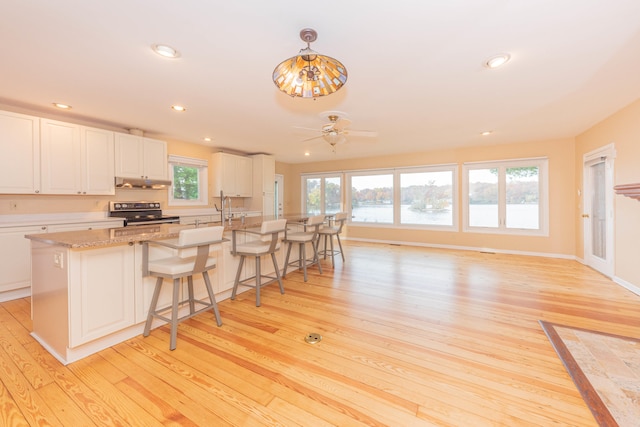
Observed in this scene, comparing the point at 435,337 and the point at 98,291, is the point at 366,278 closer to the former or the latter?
the point at 435,337

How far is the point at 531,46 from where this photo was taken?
2.05 metres

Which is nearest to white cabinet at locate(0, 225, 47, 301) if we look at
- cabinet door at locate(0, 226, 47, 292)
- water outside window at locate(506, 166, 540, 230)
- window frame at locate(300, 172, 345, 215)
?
cabinet door at locate(0, 226, 47, 292)

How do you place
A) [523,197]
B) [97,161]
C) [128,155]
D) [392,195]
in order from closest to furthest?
[97,161], [128,155], [523,197], [392,195]

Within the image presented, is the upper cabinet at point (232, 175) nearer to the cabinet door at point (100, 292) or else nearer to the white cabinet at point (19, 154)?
the white cabinet at point (19, 154)

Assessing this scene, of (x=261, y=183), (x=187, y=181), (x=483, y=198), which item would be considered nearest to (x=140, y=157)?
(x=187, y=181)

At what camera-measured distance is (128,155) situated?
4.25m

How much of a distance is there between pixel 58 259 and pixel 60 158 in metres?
2.60

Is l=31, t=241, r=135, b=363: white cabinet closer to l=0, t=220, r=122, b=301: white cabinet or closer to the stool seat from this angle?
the stool seat

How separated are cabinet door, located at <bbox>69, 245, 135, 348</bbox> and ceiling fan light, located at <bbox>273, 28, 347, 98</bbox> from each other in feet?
6.25

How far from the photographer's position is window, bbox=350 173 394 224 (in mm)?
7230

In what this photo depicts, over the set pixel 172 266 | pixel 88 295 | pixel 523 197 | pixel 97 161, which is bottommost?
pixel 88 295

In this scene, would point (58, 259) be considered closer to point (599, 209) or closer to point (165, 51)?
point (165, 51)

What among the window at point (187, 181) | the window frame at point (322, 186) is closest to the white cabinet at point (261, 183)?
the window at point (187, 181)

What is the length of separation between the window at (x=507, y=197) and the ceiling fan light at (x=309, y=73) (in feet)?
18.2
